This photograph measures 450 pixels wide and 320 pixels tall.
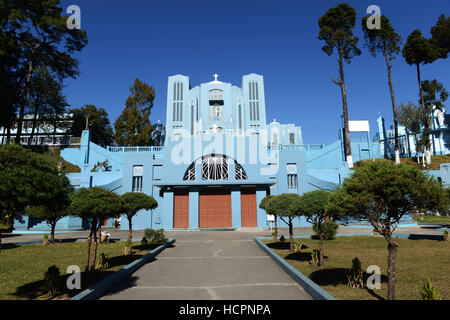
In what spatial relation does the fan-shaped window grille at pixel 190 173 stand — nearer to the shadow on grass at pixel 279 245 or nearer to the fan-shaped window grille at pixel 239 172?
the fan-shaped window grille at pixel 239 172

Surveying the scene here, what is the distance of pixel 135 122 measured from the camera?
40.5 m

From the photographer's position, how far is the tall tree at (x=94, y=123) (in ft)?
166

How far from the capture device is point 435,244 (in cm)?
1459

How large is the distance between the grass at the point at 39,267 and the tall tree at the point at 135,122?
25.5 m

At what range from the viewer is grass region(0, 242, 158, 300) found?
757cm

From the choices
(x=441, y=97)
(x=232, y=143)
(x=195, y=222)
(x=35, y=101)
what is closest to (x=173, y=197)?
(x=195, y=222)

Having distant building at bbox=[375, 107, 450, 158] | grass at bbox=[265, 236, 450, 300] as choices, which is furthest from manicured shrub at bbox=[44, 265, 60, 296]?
distant building at bbox=[375, 107, 450, 158]

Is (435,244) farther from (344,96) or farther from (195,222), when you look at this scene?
(344,96)

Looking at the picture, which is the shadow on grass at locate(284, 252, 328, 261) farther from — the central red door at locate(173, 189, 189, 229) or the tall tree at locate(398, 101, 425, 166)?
the tall tree at locate(398, 101, 425, 166)

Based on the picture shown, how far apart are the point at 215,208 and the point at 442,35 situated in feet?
133

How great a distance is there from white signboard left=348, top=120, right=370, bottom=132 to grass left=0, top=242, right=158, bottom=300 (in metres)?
38.5

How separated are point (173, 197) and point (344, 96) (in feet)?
83.9

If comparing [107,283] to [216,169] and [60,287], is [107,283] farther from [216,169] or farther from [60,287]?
[216,169]

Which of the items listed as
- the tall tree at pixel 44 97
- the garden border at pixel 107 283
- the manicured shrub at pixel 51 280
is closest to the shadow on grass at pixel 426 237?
the garden border at pixel 107 283
